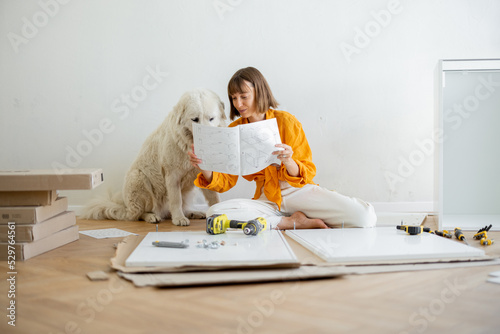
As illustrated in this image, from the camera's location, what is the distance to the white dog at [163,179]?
2.48 meters

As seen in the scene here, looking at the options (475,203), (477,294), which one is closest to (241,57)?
(475,203)

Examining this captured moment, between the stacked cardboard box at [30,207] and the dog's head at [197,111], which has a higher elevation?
the dog's head at [197,111]

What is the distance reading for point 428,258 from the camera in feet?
5.29

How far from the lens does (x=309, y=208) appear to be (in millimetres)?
2293

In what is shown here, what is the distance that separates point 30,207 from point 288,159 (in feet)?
3.64

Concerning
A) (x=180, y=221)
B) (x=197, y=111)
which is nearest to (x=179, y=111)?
(x=197, y=111)

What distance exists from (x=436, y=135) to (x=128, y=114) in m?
2.00

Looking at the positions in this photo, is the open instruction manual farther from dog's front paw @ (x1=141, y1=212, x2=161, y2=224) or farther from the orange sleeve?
dog's front paw @ (x1=141, y1=212, x2=161, y2=224)

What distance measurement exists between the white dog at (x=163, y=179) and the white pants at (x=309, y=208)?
0.46 meters

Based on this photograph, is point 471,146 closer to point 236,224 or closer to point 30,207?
point 236,224

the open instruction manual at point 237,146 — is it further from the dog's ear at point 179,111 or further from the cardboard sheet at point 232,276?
the cardboard sheet at point 232,276

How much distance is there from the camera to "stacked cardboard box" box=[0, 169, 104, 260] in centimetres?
181

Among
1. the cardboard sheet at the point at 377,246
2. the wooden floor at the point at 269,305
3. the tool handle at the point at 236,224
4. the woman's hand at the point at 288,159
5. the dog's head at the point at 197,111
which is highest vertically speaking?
the dog's head at the point at 197,111

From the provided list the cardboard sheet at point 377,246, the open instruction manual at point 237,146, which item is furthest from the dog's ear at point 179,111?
the cardboard sheet at point 377,246
